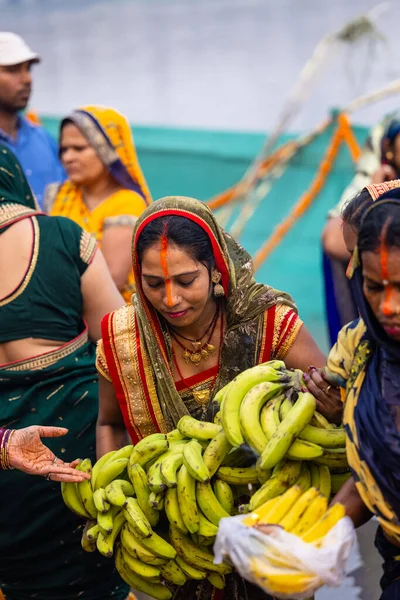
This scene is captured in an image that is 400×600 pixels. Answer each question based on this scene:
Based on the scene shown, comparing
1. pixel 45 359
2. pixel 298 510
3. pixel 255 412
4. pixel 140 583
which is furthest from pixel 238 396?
pixel 45 359

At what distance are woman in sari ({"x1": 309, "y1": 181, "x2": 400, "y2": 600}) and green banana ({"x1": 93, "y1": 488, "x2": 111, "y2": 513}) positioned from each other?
2.40ft

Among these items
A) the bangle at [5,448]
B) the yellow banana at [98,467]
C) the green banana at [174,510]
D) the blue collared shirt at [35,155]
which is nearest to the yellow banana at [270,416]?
the green banana at [174,510]

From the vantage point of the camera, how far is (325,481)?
265cm

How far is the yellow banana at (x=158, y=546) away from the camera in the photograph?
2.83 m

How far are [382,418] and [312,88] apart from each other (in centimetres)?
684

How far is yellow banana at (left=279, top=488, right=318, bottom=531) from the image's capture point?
232cm

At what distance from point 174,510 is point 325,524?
0.59m

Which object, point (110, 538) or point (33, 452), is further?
point (33, 452)

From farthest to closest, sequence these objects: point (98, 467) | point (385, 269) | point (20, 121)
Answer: point (20, 121)
point (98, 467)
point (385, 269)

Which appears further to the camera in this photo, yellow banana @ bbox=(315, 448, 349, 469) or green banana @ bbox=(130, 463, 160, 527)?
green banana @ bbox=(130, 463, 160, 527)

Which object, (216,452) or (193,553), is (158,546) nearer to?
(193,553)

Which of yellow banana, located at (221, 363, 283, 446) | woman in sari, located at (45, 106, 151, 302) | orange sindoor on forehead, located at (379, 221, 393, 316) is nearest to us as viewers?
orange sindoor on forehead, located at (379, 221, 393, 316)

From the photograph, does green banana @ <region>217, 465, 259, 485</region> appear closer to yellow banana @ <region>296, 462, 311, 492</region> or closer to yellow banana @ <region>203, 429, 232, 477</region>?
yellow banana @ <region>203, 429, 232, 477</region>

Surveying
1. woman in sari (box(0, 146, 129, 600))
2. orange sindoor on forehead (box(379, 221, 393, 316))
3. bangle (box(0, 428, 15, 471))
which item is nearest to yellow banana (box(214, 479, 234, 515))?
bangle (box(0, 428, 15, 471))
